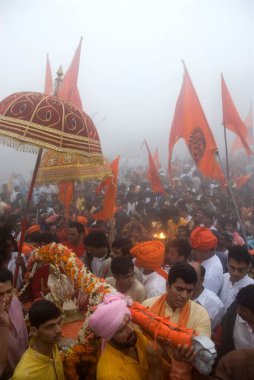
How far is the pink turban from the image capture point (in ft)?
6.67

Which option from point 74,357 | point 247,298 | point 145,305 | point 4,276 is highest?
point 4,276

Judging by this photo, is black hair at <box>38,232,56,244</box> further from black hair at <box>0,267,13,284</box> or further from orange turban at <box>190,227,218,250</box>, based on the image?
black hair at <box>0,267,13,284</box>

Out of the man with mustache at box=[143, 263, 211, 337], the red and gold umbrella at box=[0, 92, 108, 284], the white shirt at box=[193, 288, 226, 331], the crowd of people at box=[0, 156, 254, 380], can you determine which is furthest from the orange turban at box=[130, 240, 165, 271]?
→ the red and gold umbrella at box=[0, 92, 108, 284]

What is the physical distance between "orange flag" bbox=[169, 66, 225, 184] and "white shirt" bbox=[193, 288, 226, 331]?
138 inches

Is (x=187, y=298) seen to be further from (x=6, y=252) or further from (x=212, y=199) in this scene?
(x=212, y=199)

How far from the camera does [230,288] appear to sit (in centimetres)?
356

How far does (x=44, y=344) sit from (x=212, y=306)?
1473 mm

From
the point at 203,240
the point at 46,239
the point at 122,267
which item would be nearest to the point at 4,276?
the point at 122,267

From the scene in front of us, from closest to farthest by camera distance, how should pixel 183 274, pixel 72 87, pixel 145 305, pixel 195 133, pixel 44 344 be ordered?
pixel 44 344 → pixel 183 274 → pixel 145 305 → pixel 195 133 → pixel 72 87

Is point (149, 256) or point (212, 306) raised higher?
point (149, 256)

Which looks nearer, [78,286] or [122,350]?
[122,350]

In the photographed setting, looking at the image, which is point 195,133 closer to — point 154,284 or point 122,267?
point 154,284

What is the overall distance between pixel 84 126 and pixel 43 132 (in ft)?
1.33

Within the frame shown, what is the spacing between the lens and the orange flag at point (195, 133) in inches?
255
